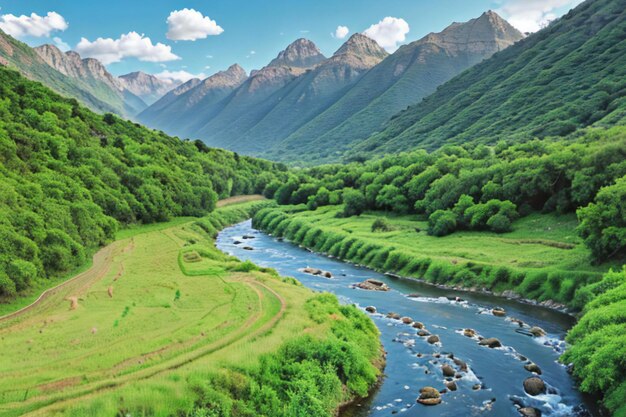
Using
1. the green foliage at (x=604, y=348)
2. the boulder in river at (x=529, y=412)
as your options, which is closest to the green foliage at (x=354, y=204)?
the green foliage at (x=604, y=348)

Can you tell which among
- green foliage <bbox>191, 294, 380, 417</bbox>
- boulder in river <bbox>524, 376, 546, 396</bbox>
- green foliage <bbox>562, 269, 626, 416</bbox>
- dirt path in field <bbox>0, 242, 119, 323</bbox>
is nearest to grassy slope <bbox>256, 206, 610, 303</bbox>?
green foliage <bbox>562, 269, 626, 416</bbox>

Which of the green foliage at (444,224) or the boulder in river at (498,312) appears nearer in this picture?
the boulder in river at (498,312)

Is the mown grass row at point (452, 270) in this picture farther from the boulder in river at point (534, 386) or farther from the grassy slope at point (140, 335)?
the grassy slope at point (140, 335)

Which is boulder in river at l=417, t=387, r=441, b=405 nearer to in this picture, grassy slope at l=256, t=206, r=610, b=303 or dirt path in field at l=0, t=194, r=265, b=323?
grassy slope at l=256, t=206, r=610, b=303

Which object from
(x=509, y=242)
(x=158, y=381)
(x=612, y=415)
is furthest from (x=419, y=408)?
(x=509, y=242)

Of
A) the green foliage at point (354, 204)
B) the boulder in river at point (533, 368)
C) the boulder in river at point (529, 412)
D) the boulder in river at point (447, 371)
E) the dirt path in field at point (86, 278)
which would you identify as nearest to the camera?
the boulder in river at point (529, 412)

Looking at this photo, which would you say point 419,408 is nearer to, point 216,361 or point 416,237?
point 216,361

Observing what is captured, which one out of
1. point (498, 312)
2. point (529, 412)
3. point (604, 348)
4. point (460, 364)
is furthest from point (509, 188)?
point (529, 412)
